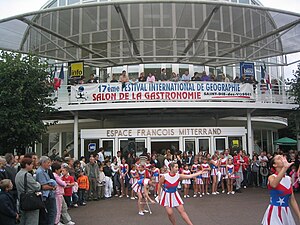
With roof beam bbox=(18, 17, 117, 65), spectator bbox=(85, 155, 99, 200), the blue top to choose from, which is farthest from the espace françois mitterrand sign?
the blue top

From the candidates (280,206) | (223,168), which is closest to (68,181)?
(280,206)

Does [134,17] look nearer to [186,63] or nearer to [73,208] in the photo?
[186,63]

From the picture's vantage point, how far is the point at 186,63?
25.5 meters

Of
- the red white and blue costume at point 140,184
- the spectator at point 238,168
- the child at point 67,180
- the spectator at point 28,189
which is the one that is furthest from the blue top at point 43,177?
the spectator at point 238,168

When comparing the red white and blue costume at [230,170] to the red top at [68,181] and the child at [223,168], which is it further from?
the red top at [68,181]

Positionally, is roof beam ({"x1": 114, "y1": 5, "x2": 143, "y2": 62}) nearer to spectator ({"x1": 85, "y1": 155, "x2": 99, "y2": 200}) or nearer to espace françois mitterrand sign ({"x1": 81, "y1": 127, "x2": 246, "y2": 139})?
espace françois mitterrand sign ({"x1": 81, "y1": 127, "x2": 246, "y2": 139})

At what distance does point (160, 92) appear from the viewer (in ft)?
62.4

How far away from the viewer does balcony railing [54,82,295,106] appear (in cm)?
1903

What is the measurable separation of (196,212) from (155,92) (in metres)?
9.67

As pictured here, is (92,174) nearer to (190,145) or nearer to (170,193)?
(170,193)

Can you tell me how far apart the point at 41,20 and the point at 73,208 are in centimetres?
1085

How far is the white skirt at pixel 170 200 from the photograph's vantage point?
7.88 metres

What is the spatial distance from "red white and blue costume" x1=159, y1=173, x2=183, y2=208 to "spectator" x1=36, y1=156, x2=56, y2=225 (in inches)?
103

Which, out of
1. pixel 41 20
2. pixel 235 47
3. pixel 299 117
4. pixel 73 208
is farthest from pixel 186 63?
pixel 73 208
